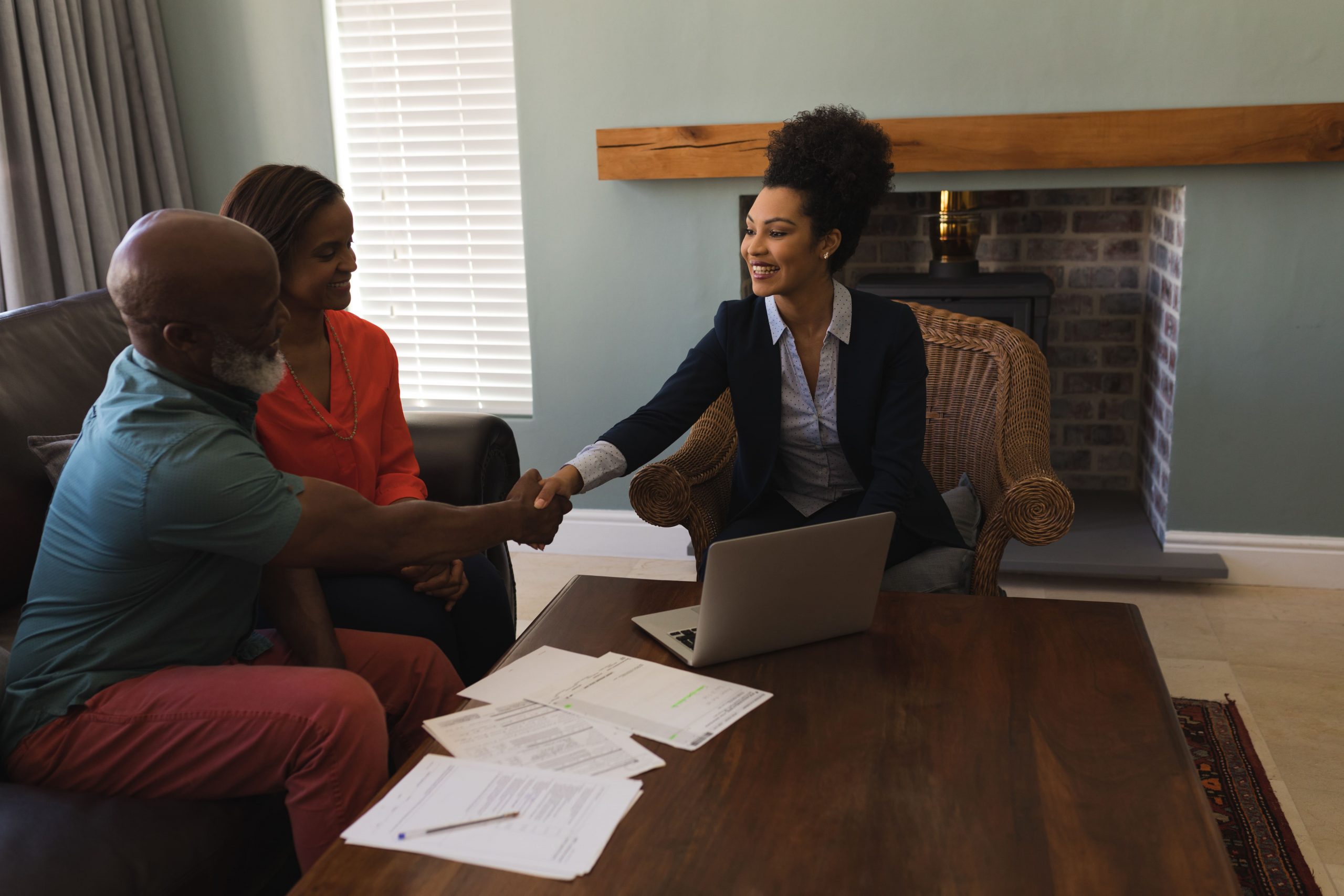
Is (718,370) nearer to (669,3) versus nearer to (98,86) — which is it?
(669,3)

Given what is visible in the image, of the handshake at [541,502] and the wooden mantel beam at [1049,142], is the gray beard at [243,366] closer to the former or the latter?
the handshake at [541,502]

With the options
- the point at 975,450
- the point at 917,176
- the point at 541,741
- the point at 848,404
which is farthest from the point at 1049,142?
the point at 541,741

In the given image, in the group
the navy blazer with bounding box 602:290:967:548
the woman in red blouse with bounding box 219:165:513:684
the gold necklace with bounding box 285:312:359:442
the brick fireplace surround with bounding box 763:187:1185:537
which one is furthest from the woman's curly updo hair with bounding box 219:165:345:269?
the brick fireplace surround with bounding box 763:187:1185:537

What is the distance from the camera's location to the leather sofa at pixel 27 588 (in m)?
1.21

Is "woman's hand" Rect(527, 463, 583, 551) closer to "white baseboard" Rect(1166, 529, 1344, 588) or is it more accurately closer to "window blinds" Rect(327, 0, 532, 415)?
"window blinds" Rect(327, 0, 532, 415)

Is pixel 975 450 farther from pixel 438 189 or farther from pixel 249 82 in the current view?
pixel 249 82

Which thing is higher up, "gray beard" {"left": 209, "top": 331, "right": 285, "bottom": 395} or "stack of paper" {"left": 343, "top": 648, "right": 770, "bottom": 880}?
"gray beard" {"left": 209, "top": 331, "right": 285, "bottom": 395}

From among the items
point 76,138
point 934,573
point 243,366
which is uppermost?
point 76,138

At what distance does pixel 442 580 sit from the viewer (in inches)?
73.1

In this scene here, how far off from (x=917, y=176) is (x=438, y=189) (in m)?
1.43

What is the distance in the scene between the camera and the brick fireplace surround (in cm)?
340

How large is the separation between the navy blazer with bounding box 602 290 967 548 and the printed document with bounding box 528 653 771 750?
25.6 inches

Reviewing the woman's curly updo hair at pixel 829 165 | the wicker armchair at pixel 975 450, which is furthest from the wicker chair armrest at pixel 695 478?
the woman's curly updo hair at pixel 829 165

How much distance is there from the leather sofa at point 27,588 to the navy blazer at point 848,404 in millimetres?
336
